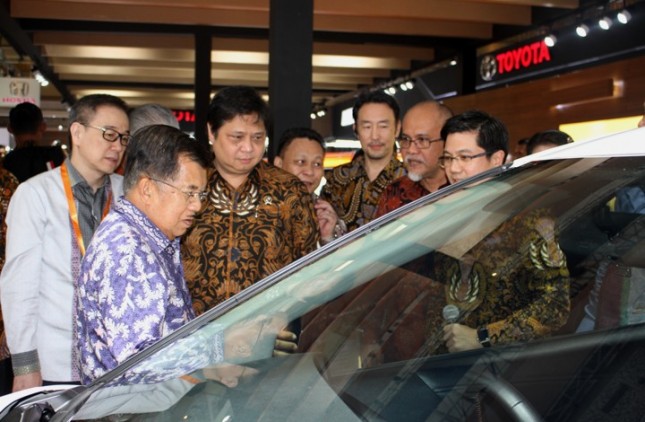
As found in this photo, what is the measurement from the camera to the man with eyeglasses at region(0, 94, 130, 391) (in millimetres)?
2723

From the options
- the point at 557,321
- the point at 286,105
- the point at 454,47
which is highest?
the point at 454,47

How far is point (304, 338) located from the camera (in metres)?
1.59

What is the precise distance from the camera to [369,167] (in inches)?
157

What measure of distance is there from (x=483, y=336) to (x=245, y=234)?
1.68m

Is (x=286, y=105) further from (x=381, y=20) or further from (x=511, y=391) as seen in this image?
(x=381, y=20)

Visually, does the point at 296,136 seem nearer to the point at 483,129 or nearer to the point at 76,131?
the point at 76,131

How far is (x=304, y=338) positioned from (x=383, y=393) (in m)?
0.27

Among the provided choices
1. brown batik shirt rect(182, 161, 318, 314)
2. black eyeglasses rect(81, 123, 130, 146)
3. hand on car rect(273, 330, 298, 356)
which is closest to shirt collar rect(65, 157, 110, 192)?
black eyeglasses rect(81, 123, 130, 146)

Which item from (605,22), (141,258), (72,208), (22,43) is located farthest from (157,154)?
(22,43)

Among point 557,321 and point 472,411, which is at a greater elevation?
point 557,321

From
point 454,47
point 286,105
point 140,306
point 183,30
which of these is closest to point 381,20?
point 454,47

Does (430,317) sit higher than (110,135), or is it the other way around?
(110,135)

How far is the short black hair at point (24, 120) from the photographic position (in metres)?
5.16

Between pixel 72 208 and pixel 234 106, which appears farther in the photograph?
pixel 234 106
